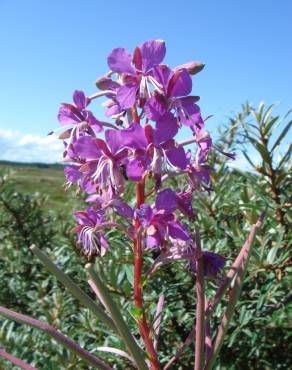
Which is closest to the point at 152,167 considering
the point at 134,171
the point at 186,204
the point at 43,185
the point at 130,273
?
the point at 134,171

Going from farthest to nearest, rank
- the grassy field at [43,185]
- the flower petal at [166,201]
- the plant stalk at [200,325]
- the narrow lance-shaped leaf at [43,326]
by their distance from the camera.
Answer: the grassy field at [43,185] → the flower petal at [166,201] → the plant stalk at [200,325] → the narrow lance-shaped leaf at [43,326]

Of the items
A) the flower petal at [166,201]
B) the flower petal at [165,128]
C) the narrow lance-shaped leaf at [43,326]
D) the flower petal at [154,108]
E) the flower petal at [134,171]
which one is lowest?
the narrow lance-shaped leaf at [43,326]

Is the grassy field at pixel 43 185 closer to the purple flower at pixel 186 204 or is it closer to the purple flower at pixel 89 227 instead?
the purple flower at pixel 89 227

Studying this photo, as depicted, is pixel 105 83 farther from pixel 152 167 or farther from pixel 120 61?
pixel 152 167

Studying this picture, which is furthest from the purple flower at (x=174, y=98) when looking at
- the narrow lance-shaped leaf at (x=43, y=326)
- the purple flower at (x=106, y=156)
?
the narrow lance-shaped leaf at (x=43, y=326)

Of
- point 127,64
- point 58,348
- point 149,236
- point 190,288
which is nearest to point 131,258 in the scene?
point 190,288

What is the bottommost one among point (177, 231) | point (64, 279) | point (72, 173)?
point (64, 279)

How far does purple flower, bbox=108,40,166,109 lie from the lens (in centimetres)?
117

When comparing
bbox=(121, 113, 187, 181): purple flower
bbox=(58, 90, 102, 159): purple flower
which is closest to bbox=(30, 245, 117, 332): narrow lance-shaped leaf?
bbox=(121, 113, 187, 181): purple flower

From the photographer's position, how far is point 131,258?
2.05 metres

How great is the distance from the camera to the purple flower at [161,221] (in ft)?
3.72

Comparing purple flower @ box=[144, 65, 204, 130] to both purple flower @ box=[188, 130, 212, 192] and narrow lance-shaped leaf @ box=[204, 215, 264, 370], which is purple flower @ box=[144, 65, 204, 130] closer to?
purple flower @ box=[188, 130, 212, 192]

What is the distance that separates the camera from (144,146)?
3.76 ft

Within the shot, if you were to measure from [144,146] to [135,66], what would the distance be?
0.23 metres
